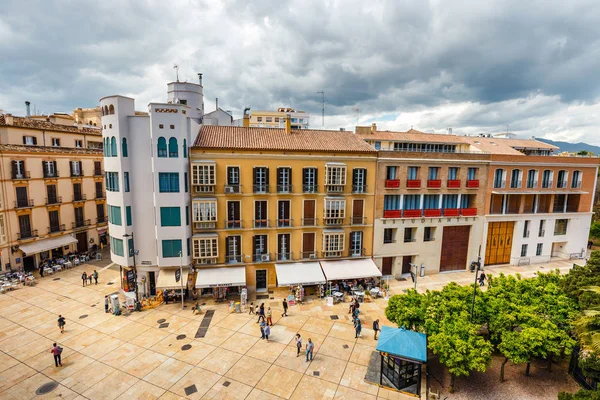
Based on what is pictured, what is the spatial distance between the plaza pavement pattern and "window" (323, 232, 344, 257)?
17.7 feet

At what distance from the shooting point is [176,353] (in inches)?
824

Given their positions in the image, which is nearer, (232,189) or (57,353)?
(57,353)

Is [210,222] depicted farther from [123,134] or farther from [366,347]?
[366,347]

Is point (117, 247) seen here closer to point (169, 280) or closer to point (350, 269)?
point (169, 280)

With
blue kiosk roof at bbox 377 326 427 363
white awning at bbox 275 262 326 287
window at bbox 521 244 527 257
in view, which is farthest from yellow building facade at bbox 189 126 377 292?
window at bbox 521 244 527 257

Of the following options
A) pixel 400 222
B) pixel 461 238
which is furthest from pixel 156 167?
pixel 461 238

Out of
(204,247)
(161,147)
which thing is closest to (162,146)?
(161,147)

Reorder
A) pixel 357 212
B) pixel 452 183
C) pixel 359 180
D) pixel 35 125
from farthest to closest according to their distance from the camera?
pixel 35 125
pixel 452 183
pixel 357 212
pixel 359 180

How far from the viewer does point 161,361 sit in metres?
20.1

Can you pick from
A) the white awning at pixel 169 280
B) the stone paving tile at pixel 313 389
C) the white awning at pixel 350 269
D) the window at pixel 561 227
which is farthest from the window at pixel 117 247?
the window at pixel 561 227

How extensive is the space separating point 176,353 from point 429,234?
93.7ft

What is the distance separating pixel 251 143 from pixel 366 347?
68.1 feet

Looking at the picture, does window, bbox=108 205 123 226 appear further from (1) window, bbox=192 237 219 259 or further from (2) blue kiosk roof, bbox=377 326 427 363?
(2) blue kiosk roof, bbox=377 326 427 363

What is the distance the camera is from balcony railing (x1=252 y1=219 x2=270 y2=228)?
29.8 m
